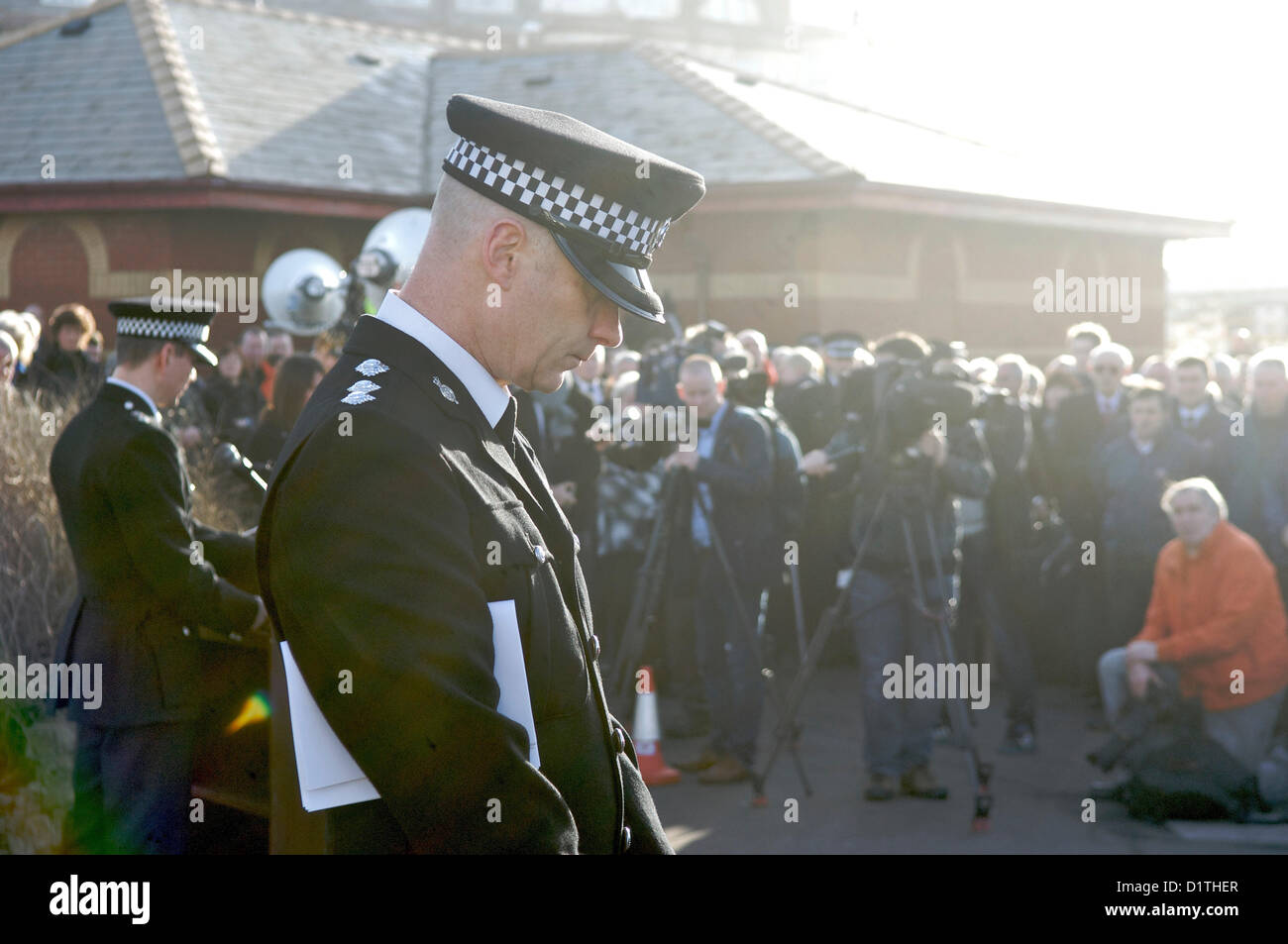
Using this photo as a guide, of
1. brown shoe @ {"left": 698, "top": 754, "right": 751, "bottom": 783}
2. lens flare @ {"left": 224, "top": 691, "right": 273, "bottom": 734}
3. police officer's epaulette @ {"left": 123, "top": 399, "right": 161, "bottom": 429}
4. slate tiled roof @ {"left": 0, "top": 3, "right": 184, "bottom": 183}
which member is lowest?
brown shoe @ {"left": 698, "top": 754, "right": 751, "bottom": 783}

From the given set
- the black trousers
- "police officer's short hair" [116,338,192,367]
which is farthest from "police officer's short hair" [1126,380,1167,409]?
the black trousers

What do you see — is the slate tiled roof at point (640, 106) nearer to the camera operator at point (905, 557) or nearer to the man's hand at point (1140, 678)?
the camera operator at point (905, 557)

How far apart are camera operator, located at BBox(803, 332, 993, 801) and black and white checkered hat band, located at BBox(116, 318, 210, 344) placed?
366 centimetres

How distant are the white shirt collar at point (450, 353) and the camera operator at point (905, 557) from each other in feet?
16.8

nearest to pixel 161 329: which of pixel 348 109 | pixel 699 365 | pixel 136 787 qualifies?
pixel 136 787

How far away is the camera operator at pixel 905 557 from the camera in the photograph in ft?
22.7

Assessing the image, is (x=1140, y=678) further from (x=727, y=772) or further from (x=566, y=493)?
(x=566, y=493)

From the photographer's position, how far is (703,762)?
24.3 ft

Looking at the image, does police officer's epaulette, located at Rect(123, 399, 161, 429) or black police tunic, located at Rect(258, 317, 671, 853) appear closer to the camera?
black police tunic, located at Rect(258, 317, 671, 853)

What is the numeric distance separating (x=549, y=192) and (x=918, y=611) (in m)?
5.35

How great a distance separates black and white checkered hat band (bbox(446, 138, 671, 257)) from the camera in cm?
189

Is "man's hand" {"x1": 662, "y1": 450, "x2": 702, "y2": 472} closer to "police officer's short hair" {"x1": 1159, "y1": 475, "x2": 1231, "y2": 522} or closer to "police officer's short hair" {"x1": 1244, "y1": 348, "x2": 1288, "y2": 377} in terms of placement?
"police officer's short hair" {"x1": 1159, "y1": 475, "x2": 1231, "y2": 522}
